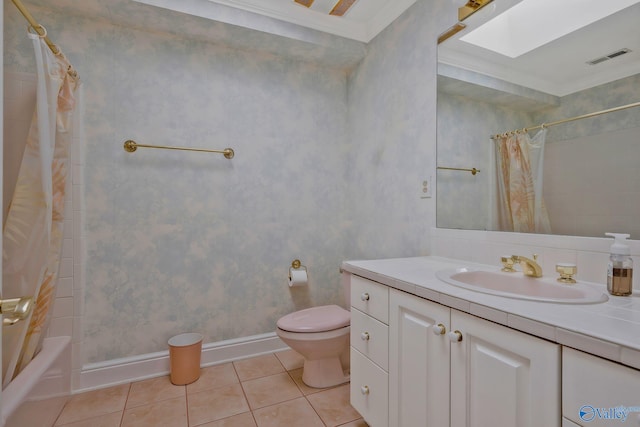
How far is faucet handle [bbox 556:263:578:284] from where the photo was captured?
1.04 m

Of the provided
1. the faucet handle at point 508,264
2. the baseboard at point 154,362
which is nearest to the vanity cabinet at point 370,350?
the faucet handle at point 508,264

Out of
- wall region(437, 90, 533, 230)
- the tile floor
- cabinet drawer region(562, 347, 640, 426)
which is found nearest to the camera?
cabinet drawer region(562, 347, 640, 426)

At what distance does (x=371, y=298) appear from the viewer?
134 cm

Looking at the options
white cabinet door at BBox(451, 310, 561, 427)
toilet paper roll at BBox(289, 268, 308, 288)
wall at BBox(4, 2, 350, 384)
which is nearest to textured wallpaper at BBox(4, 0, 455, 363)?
wall at BBox(4, 2, 350, 384)

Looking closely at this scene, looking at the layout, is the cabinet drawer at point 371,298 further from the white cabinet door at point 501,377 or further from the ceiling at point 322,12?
the ceiling at point 322,12

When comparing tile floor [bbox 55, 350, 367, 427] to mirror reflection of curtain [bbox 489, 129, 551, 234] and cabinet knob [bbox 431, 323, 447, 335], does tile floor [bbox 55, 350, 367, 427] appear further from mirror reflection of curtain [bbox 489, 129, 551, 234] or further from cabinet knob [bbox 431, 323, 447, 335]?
mirror reflection of curtain [bbox 489, 129, 551, 234]

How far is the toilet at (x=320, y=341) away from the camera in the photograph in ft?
5.67

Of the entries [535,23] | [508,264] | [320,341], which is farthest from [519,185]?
[320,341]

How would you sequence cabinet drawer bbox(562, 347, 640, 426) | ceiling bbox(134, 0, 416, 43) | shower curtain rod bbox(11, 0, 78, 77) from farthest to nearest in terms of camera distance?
1. ceiling bbox(134, 0, 416, 43)
2. shower curtain rod bbox(11, 0, 78, 77)
3. cabinet drawer bbox(562, 347, 640, 426)

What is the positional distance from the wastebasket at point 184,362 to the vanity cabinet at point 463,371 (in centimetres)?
128

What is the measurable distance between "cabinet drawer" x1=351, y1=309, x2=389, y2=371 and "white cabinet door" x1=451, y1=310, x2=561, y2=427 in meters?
0.35

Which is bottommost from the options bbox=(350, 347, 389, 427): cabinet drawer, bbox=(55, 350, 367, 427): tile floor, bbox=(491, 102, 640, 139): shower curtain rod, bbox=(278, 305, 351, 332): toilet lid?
bbox=(55, 350, 367, 427): tile floor

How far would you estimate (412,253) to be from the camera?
1888 millimetres

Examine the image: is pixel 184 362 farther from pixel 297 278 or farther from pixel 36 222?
pixel 36 222
